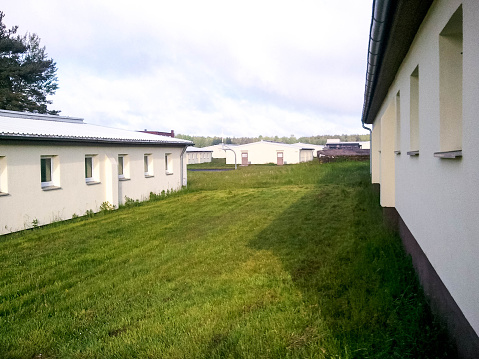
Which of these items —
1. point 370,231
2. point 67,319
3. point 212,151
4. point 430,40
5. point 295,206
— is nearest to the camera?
point 430,40

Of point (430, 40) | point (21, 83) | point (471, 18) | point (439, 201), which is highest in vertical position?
point (21, 83)

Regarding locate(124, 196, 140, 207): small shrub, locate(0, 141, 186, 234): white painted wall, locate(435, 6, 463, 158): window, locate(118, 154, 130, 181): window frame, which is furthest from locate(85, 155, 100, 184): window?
locate(435, 6, 463, 158): window

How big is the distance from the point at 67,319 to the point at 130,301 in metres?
0.84

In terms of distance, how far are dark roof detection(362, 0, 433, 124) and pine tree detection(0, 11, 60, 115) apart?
111 feet

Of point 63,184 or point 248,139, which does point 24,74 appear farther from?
point 248,139

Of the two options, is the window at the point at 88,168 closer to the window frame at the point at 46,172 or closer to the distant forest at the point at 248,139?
the window frame at the point at 46,172

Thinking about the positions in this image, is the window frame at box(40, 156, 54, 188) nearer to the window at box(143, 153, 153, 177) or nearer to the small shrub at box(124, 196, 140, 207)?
the small shrub at box(124, 196, 140, 207)

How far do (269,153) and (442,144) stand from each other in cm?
6427

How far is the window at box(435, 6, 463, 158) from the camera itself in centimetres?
418

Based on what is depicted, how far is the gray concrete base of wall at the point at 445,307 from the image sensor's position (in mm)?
3229

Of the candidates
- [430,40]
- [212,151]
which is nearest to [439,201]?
[430,40]

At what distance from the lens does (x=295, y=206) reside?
15805 mm

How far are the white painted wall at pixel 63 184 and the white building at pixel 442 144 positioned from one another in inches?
371

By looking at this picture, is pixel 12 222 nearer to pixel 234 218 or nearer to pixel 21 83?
pixel 234 218
